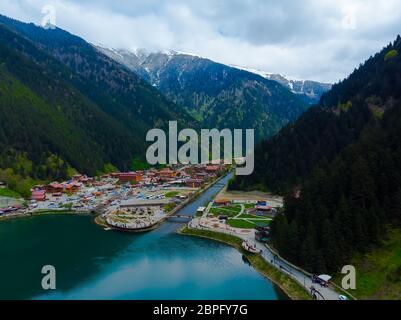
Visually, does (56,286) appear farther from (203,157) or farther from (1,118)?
(203,157)

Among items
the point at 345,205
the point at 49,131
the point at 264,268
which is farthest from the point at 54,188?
the point at 345,205

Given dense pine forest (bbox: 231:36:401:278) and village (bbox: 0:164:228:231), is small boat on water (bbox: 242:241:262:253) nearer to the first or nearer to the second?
dense pine forest (bbox: 231:36:401:278)

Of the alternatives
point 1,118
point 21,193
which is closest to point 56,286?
point 21,193

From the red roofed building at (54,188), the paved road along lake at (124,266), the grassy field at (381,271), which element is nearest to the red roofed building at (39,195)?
the red roofed building at (54,188)

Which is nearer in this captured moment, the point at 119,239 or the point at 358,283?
the point at 358,283

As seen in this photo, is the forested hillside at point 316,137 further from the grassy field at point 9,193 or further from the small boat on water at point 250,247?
the grassy field at point 9,193

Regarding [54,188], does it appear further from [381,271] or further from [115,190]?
[381,271]
